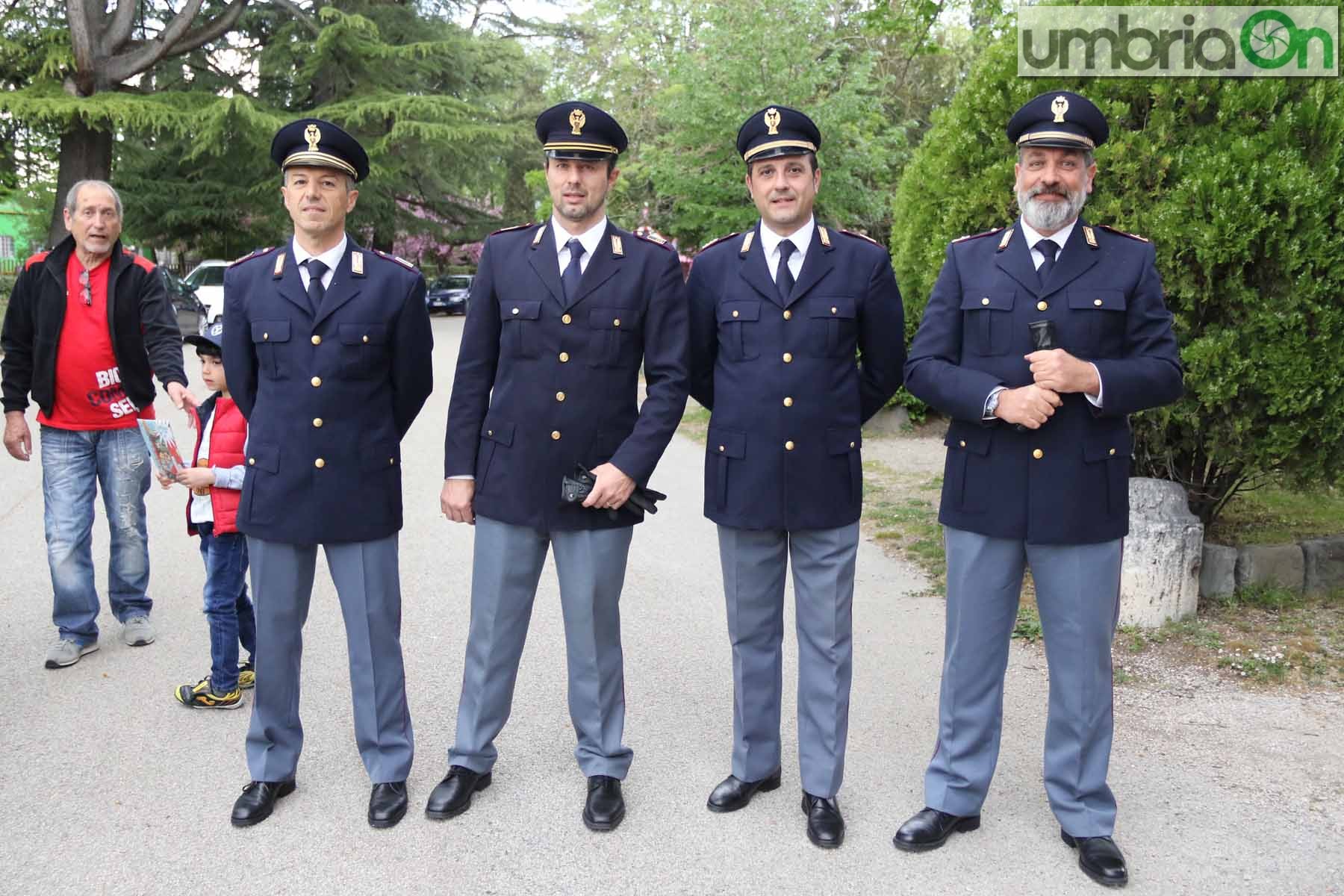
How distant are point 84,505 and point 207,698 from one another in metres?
1.21

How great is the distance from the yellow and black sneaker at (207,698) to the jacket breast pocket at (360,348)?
1.67 meters

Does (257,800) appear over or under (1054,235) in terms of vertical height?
under

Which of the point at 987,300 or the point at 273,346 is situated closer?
the point at 987,300

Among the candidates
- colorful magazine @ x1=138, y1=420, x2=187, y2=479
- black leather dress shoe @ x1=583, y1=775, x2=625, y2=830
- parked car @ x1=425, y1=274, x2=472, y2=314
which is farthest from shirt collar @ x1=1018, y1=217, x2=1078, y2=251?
parked car @ x1=425, y1=274, x2=472, y2=314

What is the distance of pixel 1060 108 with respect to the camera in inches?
132

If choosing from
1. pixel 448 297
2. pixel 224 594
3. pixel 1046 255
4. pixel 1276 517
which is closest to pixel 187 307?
pixel 448 297

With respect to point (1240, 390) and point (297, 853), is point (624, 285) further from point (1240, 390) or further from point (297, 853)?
point (1240, 390)

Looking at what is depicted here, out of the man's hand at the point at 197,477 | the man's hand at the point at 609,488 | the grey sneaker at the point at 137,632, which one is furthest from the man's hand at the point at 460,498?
the grey sneaker at the point at 137,632

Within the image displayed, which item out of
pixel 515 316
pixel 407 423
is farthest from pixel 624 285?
pixel 407 423

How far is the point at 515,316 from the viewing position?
3.64m

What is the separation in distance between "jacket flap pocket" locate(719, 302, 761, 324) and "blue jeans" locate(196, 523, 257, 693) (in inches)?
81.4

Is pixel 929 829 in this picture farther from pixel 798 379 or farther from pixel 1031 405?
pixel 798 379

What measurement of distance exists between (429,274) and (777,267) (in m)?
46.2

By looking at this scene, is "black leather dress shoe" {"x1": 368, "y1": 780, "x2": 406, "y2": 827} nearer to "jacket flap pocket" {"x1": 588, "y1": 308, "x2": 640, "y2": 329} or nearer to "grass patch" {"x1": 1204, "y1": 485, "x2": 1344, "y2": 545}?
"jacket flap pocket" {"x1": 588, "y1": 308, "x2": 640, "y2": 329}
